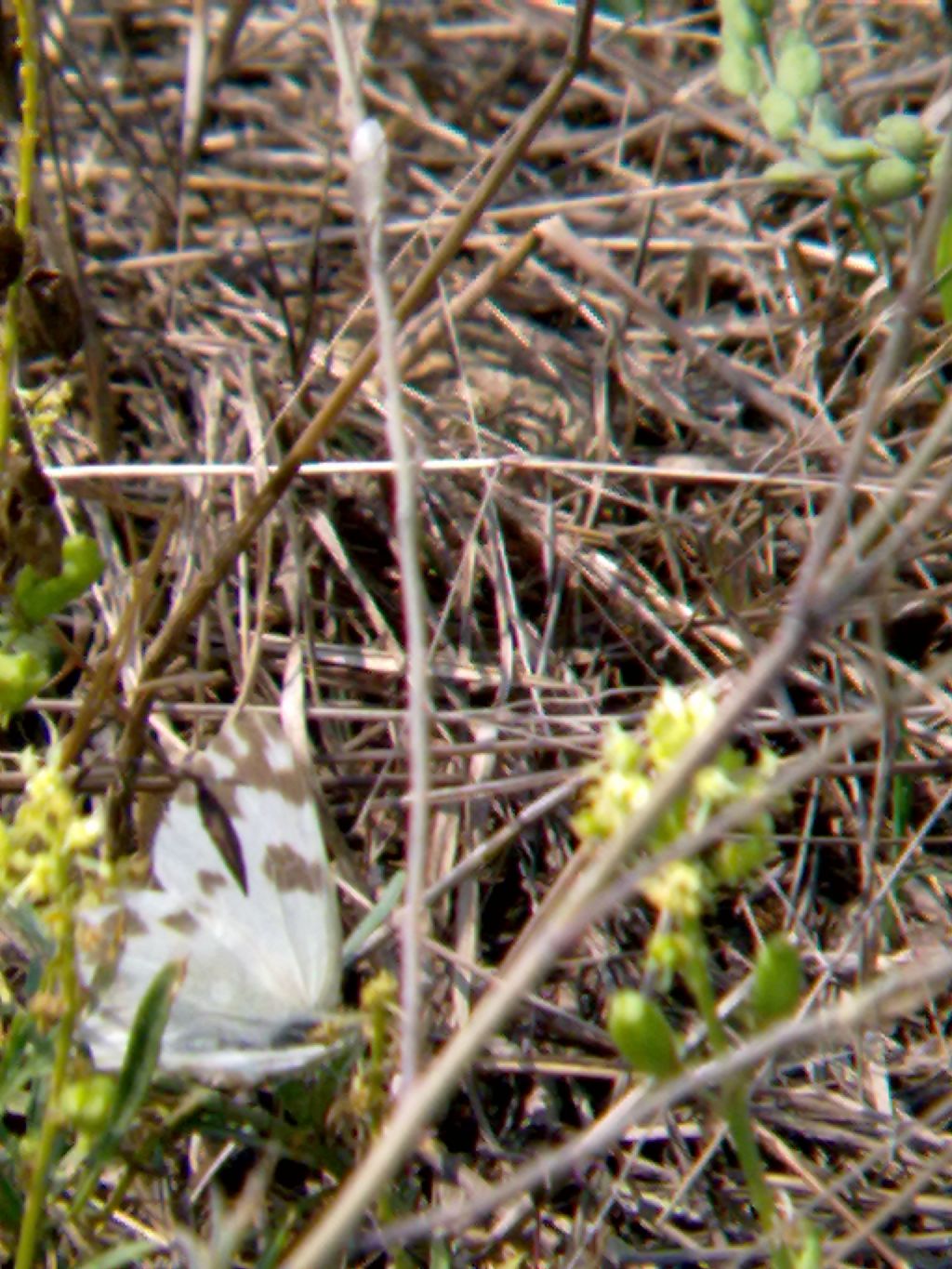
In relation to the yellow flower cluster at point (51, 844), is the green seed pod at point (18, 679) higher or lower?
lower

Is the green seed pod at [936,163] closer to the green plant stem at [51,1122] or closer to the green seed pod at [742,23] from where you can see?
the green seed pod at [742,23]

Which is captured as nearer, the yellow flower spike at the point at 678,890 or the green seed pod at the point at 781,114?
the yellow flower spike at the point at 678,890

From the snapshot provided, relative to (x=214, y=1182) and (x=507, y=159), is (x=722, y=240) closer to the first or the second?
(x=507, y=159)

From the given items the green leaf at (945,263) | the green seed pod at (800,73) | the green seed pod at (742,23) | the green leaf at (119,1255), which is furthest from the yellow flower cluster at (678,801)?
the green seed pod at (742,23)

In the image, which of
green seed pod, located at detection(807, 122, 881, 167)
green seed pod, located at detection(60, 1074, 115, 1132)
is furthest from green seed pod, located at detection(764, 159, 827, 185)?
green seed pod, located at detection(60, 1074, 115, 1132)

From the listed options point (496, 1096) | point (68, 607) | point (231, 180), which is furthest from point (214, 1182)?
point (231, 180)

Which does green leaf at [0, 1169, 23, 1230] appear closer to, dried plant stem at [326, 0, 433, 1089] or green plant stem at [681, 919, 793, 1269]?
dried plant stem at [326, 0, 433, 1089]

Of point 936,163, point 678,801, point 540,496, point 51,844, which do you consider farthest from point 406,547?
point 540,496
